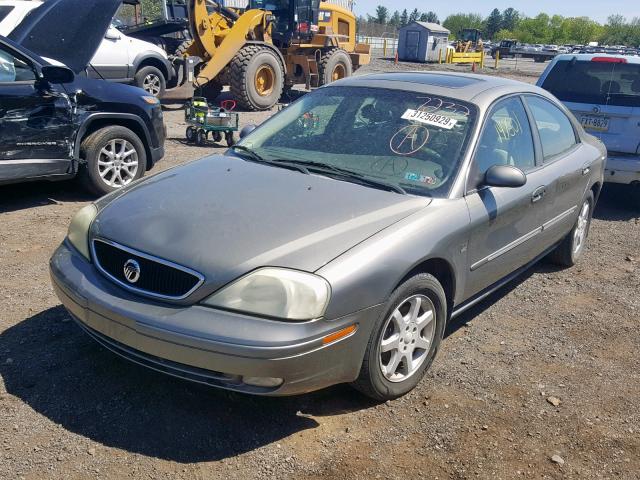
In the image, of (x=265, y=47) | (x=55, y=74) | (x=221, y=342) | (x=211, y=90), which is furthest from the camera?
(x=211, y=90)

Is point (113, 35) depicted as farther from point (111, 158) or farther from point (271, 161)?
point (271, 161)

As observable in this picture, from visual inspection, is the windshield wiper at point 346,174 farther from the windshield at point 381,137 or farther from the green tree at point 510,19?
the green tree at point 510,19

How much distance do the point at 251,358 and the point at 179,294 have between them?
449 millimetres

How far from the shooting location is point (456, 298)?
355 cm

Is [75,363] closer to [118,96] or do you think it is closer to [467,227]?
[467,227]

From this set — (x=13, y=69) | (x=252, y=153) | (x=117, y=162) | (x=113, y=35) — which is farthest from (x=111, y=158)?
(x=113, y=35)

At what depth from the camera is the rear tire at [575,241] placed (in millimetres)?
5289

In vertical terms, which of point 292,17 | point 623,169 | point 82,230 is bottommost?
point 623,169

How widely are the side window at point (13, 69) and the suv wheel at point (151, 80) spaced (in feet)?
22.5

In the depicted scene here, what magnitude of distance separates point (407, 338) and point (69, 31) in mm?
5689

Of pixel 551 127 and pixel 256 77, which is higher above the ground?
pixel 551 127

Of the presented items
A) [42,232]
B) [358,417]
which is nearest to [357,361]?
[358,417]

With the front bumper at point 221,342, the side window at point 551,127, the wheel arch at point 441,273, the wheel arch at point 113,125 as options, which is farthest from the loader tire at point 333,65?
the front bumper at point 221,342

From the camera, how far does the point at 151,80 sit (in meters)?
12.8
